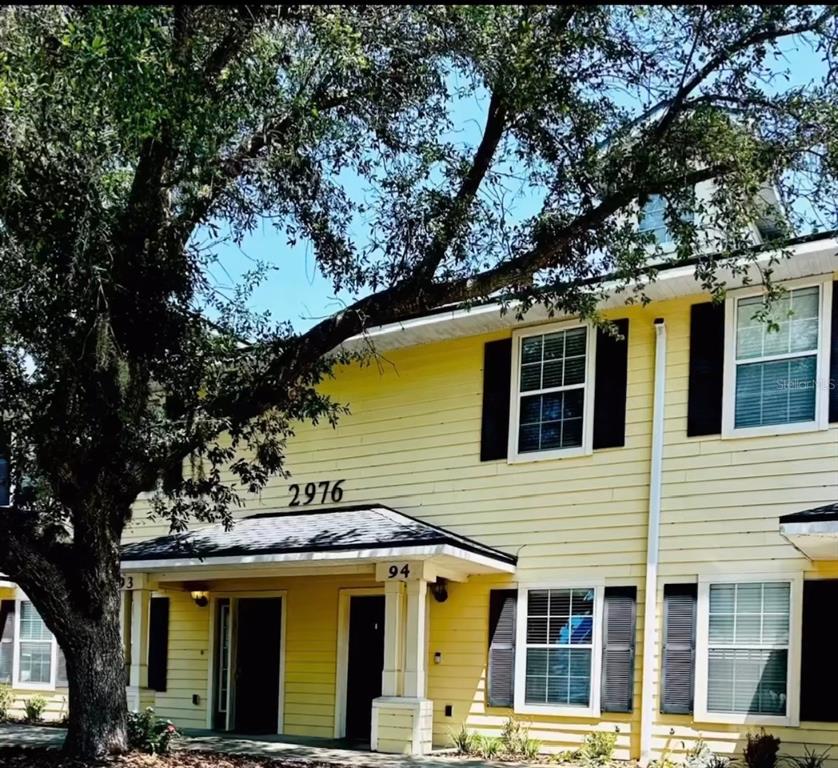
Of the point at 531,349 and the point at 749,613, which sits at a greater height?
the point at 531,349

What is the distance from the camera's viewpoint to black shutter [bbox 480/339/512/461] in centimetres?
1419

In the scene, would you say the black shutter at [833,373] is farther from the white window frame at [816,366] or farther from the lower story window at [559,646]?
the lower story window at [559,646]

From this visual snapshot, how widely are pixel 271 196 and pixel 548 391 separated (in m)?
4.10

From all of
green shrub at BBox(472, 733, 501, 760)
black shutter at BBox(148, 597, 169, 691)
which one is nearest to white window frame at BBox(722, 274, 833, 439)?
green shrub at BBox(472, 733, 501, 760)

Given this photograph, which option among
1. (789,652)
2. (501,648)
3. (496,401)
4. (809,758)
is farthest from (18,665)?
(809,758)

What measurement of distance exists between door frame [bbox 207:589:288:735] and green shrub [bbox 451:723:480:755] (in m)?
3.28

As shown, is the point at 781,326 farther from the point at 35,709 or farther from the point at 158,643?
the point at 35,709

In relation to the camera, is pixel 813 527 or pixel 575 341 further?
pixel 575 341

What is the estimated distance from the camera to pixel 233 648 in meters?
16.7

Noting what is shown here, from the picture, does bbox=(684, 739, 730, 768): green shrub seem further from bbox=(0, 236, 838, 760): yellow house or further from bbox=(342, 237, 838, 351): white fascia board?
bbox=(342, 237, 838, 351): white fascia board

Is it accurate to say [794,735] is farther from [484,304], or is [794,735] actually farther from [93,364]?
[93,364]

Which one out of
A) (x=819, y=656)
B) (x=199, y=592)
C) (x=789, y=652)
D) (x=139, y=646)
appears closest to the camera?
(x=819, y=656)

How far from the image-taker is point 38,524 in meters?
11.1

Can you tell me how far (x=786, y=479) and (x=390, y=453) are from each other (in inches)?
215
